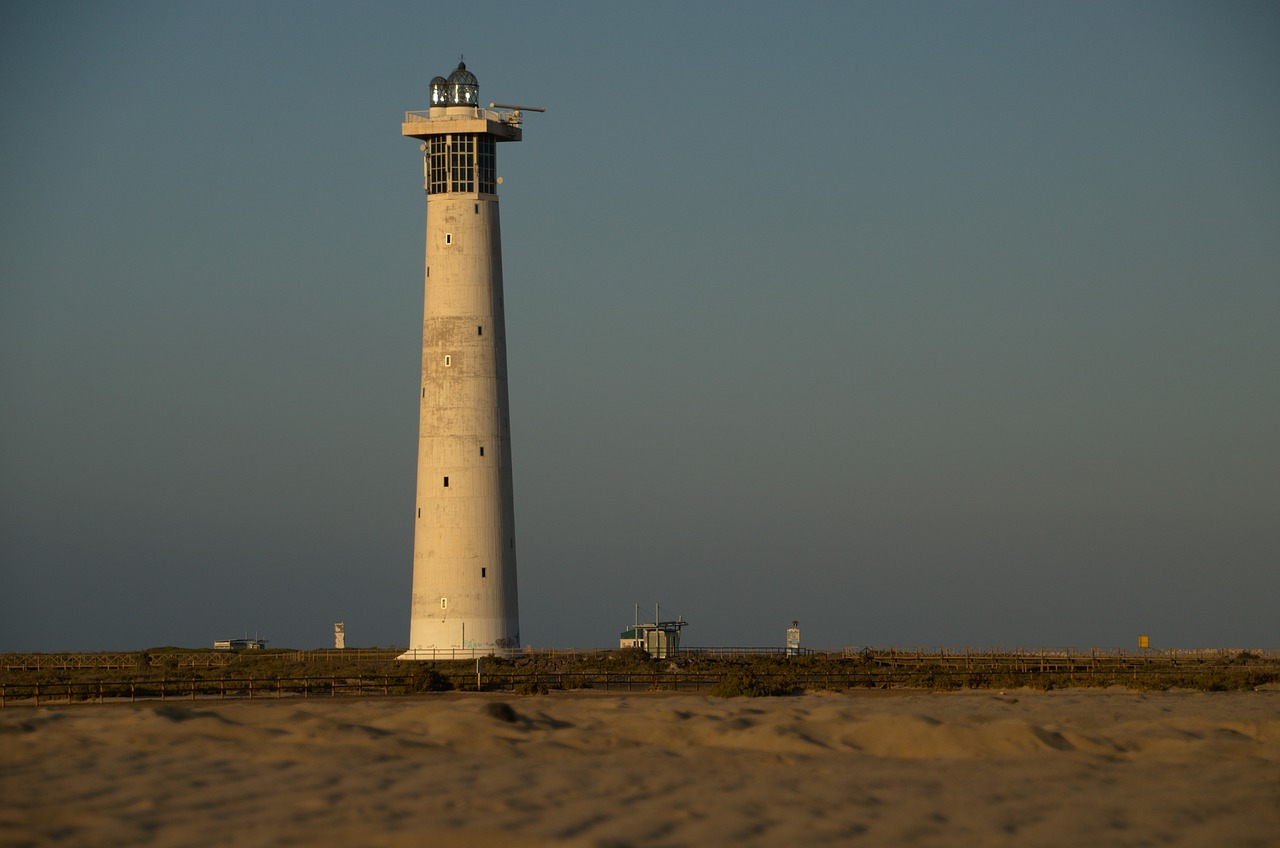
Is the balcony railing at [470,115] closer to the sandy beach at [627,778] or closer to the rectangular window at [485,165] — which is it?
the rectangular window at [485,165]

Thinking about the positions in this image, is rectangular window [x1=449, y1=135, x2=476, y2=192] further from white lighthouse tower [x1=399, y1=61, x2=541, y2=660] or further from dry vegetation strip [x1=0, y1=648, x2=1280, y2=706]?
dry vegetation strip [x1=0, y1=648, x2=1280, y2=706]

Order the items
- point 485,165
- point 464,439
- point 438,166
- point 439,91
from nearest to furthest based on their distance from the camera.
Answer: point 464,439 < point 485,165 < point 438,166 < point 439,91

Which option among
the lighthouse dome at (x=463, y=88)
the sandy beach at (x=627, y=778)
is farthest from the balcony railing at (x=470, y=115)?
the sandy beach at (x=627, y=778)

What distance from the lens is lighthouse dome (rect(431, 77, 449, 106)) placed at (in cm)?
6353

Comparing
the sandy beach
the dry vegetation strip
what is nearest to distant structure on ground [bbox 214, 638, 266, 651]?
the dry vegetation strip

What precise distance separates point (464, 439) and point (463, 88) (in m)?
14.7

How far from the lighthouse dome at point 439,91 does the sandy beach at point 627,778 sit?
3516cm

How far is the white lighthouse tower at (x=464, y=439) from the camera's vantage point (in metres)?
59.8

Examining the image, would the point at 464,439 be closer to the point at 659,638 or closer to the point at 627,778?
the point at 659,638

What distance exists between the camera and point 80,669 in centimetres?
6881

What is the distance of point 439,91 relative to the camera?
209ft

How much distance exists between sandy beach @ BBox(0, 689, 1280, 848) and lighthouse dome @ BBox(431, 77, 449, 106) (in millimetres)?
35156

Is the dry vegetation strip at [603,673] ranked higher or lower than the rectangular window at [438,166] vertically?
lower

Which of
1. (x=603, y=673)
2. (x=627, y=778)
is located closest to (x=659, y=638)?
(x=603, y=673)
